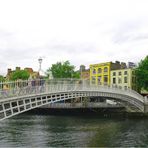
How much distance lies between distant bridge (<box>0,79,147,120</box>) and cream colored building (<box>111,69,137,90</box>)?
956 inches

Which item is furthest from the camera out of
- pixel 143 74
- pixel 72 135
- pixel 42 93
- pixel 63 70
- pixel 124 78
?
pixel 124 78

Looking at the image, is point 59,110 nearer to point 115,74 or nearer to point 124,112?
point 124,112

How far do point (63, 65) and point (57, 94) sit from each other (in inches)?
1251

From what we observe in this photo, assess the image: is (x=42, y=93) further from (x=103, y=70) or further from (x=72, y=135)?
(x=103, y=70)

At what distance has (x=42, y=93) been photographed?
27.1 meters

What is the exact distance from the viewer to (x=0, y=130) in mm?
32344

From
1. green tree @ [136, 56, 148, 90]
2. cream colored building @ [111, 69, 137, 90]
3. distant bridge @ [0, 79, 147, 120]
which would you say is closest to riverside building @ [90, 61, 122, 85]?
cream colored building @ [111, 69, 137, 90]

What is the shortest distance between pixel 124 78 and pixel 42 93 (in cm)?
4611

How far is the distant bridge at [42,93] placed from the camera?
2383 centimetres

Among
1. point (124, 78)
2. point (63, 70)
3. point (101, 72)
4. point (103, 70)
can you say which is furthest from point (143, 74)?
point (101, 72)

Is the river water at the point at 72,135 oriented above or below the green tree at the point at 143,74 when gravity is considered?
below

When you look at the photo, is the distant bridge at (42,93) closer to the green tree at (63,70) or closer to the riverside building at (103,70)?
the green tree at (63,70)

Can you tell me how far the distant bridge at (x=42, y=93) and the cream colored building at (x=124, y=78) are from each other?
24.3 meters

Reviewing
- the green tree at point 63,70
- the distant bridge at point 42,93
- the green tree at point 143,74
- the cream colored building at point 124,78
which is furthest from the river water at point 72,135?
the cream colored building at point 124,78
